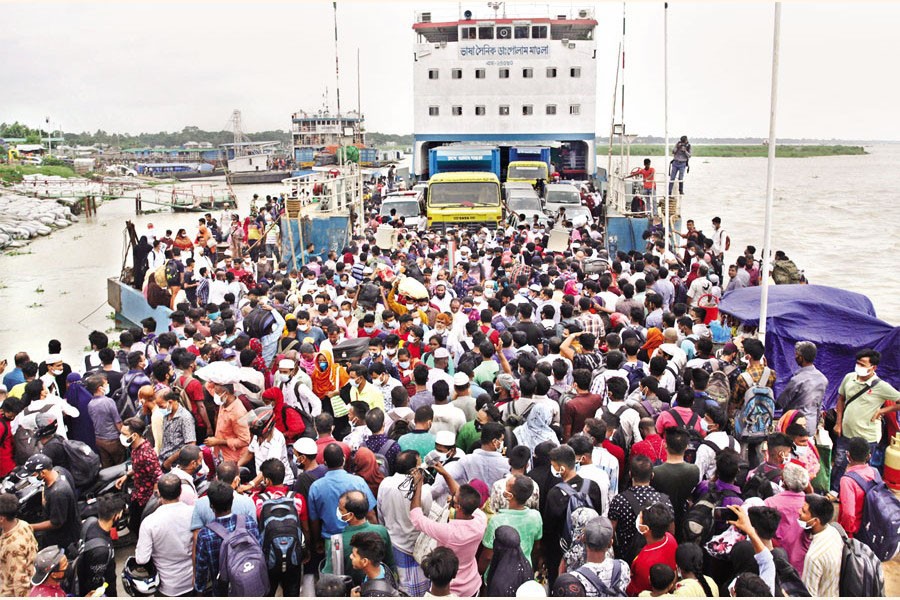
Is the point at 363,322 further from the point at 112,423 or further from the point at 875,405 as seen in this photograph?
the point at 875,405

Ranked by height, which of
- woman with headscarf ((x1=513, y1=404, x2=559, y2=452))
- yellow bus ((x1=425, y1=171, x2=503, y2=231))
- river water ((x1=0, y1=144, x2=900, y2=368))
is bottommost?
river water ((x1=0, y1=144, x2=900, y2=368))

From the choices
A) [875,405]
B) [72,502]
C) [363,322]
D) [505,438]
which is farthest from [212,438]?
[875,405]

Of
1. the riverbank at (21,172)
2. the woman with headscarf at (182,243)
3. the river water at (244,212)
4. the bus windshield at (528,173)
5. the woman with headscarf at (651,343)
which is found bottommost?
the river water at (244,212)

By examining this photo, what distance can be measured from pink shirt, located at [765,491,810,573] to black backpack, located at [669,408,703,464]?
33.8 inches

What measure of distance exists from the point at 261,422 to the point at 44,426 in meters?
1.58

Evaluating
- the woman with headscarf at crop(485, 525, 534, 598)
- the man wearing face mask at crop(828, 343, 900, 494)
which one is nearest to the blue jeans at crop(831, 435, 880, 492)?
the man wearing face mask at crop(828, 343, 900, 494)

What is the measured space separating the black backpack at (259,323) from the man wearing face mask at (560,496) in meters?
4.20

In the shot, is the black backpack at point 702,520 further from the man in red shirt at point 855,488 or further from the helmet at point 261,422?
the helmet at point 261,422

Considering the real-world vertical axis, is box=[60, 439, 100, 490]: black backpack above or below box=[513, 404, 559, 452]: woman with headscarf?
below

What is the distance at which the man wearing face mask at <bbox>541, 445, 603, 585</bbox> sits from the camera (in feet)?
14.6

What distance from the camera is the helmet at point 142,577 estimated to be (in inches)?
172

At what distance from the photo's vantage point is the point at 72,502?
190 inches

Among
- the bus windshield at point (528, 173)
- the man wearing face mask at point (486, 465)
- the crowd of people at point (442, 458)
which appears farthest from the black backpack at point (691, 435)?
the bus windshield at point (528, 173)

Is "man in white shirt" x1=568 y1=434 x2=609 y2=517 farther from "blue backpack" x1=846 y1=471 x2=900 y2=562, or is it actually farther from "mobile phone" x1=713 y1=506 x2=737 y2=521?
"blue backpack" x1=846 y1=471 x2=900 y2=562
